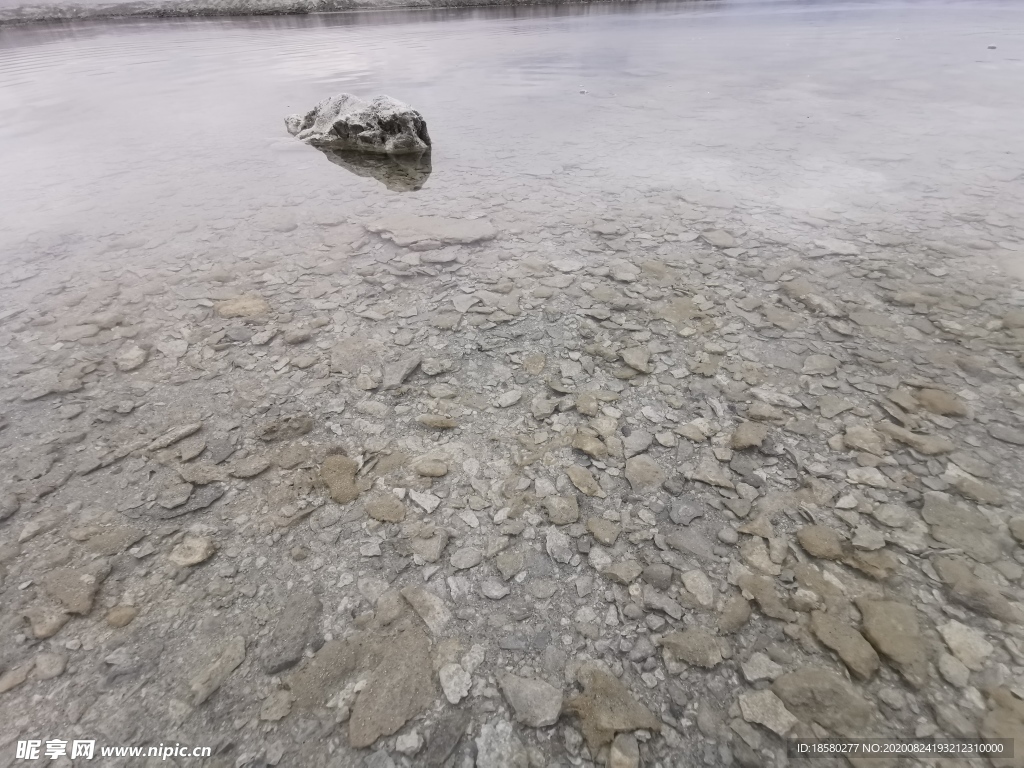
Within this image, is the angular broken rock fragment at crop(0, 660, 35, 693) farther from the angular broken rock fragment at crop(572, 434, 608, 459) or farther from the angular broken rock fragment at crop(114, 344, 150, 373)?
Answer: the angular broken rock fragment at crop(572, 434, 608, 459)

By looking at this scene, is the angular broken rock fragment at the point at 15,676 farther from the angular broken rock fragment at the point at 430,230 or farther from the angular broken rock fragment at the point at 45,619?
the angular broken rock fragment at the point at 430,230

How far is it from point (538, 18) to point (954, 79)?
29.1 metres


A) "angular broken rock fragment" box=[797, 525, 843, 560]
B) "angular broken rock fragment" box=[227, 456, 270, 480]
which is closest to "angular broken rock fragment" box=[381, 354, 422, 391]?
"angular broken rock fragment" box=[227, 456, 270, 480]

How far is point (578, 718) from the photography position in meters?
1.96

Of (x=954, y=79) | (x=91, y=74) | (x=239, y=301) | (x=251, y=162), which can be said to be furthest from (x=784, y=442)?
(x=91, y=74)

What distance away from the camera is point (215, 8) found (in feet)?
127

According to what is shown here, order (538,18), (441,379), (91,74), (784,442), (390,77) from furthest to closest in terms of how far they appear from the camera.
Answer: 1. (538,18)
2. (91,74)
3. (390,77)
4. (441,379)
5. (784,442)

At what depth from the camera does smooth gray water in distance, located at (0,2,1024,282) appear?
6414 millimetres

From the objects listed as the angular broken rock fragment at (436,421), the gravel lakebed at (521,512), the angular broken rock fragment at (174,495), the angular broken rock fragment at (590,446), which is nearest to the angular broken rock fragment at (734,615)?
the gravel lakebed at (521,512)

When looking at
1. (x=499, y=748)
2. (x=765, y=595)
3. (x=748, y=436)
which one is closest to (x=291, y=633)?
(x=499, y=748)

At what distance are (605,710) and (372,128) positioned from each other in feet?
32.9

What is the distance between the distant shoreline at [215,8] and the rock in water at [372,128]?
37.8 metres

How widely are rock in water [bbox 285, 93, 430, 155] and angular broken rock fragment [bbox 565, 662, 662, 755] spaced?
9203 mm

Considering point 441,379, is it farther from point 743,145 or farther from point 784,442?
point 743,145
